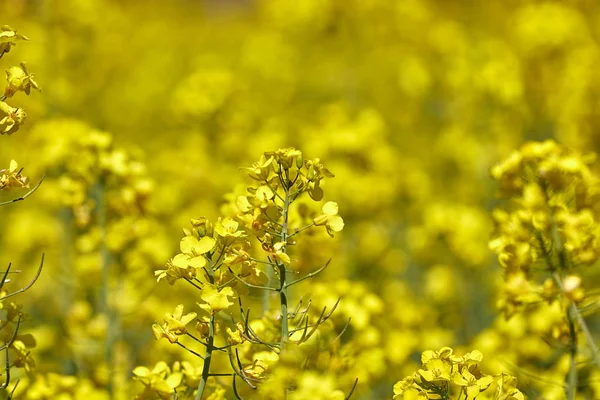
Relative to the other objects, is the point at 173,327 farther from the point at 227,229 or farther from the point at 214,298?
the point at 227,229

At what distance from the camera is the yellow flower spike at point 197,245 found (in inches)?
83.4

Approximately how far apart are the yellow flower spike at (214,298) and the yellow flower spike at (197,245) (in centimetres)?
10

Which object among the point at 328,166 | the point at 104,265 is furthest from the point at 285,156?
the point at 328,166

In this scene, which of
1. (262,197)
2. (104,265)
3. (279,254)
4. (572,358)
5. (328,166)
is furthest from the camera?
(328,166)

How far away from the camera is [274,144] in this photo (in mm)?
6012

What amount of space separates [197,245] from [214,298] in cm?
15

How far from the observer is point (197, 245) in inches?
84.2

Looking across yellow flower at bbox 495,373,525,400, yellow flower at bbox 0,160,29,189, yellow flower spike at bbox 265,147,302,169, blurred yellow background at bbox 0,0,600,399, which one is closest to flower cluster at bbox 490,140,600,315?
blurred yellow background at bbox 0,0,600,399

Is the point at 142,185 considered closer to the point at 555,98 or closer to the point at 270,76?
the point at 555,98

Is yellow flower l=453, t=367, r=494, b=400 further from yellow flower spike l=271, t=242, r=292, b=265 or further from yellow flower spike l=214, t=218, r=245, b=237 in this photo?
yellow flower spike l=214, t=218, r=245, b=237

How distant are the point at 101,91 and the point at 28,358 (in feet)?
31.1

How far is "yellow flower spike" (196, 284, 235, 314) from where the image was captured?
2082 mm

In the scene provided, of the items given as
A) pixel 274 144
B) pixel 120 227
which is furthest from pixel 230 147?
pixel 120 227

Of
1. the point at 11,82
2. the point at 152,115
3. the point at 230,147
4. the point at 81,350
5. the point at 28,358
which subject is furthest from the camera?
the point at 152,115
